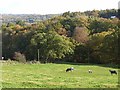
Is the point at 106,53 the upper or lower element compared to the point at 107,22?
lower

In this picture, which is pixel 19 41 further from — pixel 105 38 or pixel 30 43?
pixel 105 38

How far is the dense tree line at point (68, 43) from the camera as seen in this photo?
45.8 meters

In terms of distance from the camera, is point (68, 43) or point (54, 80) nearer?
point (54, 80)

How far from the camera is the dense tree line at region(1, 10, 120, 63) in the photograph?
45.8m

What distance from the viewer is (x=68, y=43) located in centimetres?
5047

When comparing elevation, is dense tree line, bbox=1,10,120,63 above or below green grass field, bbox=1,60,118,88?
below

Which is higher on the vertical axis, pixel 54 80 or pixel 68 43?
pixel 54 80

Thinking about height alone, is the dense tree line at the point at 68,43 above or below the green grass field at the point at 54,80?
below

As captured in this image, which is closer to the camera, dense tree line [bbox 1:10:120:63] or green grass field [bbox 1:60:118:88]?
green grass field [bbox 1:60:118:88]

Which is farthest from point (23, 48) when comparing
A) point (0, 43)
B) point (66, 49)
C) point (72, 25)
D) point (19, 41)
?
point (72, 25)

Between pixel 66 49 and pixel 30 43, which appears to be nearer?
pixel 66 49

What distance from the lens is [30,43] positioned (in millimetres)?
53531

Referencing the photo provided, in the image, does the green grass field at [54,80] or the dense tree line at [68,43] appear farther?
the dense tree line at [68,43]

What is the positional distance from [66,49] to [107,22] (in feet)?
52.3
